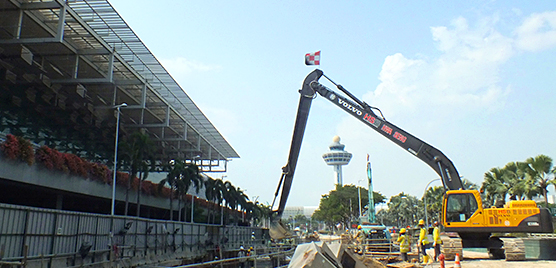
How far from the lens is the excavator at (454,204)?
1889 centimetres

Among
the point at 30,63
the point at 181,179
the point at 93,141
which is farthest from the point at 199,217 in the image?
the point at 30,63

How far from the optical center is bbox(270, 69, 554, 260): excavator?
744 inches

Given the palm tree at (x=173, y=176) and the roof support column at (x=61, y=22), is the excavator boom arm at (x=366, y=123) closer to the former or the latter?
the roof support column at (x=61, y=22)

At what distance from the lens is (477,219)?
19.1 metres

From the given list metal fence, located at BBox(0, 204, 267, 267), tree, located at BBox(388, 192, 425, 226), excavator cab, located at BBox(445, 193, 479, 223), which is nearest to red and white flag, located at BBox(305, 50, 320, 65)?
excavator cab, located at BBox(445, 193, 479, 223)

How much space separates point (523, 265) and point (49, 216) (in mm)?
21279

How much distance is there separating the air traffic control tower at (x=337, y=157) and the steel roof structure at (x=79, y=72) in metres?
128

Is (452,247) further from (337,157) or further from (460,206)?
(337,157)

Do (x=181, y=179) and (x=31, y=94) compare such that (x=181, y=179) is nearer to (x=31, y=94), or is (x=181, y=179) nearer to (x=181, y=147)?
(x=181, y=147)

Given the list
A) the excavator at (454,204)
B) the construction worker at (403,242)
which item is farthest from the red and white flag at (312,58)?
the construction worker at (403,242)

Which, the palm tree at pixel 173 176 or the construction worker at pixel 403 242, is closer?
the construction worker at pixel 403 242

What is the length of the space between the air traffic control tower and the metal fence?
462ft

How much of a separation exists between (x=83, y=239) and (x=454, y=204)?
19.3 m

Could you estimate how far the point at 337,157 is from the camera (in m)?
177
